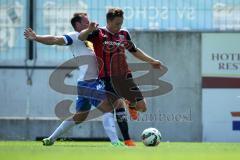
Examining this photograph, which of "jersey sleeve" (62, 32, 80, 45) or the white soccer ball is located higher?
"jersey sleeve" (62, 32, 80, 45)

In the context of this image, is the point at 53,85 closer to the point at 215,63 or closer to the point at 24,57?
the point at 24,57

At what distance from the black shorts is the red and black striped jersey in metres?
0.08

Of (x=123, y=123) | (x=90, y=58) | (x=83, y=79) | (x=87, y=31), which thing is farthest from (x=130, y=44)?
(x=123, y=123)

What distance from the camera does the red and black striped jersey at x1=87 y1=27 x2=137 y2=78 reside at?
13.2 m

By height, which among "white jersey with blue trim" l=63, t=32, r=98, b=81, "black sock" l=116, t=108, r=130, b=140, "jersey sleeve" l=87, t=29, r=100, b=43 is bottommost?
"black sock" l=116, t=108, r=130, b=140

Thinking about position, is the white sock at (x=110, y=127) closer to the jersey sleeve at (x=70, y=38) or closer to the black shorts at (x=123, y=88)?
the black shorts at (x=123, y=88)

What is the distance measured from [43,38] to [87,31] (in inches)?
27.0

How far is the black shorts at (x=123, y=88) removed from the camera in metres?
13.4

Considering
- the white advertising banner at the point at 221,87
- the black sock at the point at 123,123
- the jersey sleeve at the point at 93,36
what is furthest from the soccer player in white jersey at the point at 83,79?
the white advertising banner at the point at 221,87

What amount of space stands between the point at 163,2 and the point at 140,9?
478 millimetres

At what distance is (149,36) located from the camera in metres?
18.3

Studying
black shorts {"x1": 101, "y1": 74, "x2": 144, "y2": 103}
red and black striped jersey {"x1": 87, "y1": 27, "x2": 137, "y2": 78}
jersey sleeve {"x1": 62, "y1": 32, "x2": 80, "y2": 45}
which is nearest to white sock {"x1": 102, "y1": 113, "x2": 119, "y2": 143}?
black shorts {"x1": 101, "y1": 74, "x2": 144, "y2": 103}

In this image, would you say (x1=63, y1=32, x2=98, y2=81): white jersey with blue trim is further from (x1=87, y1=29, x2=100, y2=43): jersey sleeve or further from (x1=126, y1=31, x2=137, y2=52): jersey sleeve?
(x1=126, y1=31, x2=137, y2=52): jersey sleeve

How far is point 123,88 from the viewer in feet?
45.0
